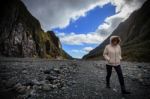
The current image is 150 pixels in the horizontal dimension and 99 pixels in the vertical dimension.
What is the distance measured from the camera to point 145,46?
158 metres

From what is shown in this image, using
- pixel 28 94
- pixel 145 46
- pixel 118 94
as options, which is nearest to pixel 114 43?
pixel 118 94

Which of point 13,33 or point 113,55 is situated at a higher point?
point 13,33

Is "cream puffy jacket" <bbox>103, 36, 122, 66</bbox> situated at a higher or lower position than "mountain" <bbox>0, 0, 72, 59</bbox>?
lower

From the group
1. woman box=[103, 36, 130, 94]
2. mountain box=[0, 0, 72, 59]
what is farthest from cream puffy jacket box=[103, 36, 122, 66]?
mountain box=[0, 0, 72, 59]

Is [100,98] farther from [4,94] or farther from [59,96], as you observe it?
[4,94]

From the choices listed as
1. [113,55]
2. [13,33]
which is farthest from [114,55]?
[13,33]

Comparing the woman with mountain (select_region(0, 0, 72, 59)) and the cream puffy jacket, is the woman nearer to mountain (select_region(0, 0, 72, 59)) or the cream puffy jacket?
the cream puffy jacket

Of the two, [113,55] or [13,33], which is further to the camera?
[13,33]

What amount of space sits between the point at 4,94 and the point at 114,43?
22.9ft

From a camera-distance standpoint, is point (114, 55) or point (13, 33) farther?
point (13, 33)

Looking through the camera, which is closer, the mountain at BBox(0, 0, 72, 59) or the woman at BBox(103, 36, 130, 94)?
the woman at BBox(103, 36, 130, 94)

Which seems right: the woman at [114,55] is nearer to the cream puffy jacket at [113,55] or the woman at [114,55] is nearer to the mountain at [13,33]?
the cream puffy jacket at [113,55]

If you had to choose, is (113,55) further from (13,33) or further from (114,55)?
(13,33)

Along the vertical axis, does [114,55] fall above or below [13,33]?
below
